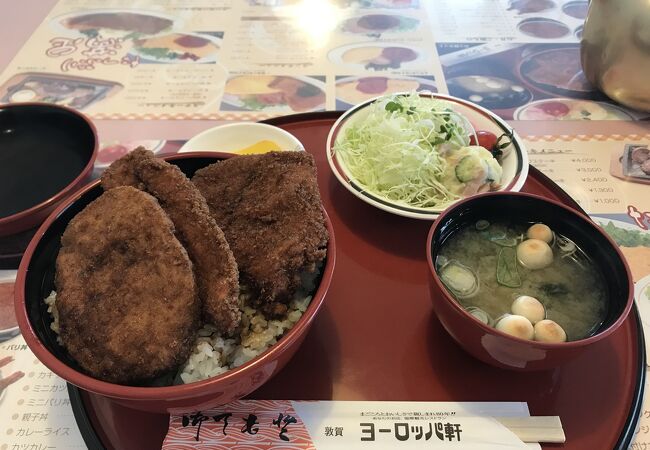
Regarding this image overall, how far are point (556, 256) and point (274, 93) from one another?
142 cm

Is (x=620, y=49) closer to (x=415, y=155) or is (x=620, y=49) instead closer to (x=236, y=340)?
(x=415, y=155)

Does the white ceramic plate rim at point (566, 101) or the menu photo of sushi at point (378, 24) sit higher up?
the menu photo of sushi at point (378, 24)

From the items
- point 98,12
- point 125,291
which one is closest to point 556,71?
point 125,291

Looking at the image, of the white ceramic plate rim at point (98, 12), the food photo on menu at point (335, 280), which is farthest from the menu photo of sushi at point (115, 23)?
the food photo on menu at point (335, 280)

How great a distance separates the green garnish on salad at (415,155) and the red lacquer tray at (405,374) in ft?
1.02

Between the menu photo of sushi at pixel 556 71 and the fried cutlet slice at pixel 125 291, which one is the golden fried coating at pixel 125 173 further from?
the menu photo of sushi at pixel 556 71

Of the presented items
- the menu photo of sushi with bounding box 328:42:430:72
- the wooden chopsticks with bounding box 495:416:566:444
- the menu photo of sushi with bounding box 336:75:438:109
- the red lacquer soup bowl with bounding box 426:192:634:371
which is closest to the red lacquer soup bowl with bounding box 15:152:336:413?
the red lacquer soup bowl with bounding box 426:192:634:371

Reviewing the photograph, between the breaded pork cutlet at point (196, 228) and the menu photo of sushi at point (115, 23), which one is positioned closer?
the breaded pork cutlet at point (196, 228)

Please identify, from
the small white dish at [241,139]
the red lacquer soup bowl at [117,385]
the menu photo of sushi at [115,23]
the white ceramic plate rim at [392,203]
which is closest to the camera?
the red lacquer soup bowl at [117,385]

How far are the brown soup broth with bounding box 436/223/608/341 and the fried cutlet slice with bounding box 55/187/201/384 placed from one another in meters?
0.61

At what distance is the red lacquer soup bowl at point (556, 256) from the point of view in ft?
3.21

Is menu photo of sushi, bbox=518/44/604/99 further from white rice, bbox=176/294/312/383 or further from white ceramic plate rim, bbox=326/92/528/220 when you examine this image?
white rice, bbox=176/294/312/383

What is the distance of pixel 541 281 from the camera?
121cm

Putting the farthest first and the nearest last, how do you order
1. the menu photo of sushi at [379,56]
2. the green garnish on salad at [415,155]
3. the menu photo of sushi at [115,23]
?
the menu photo of sushi at [115,23] → the menu photo of sushi at [379,56] → the green garnish on salad at [415,155]
